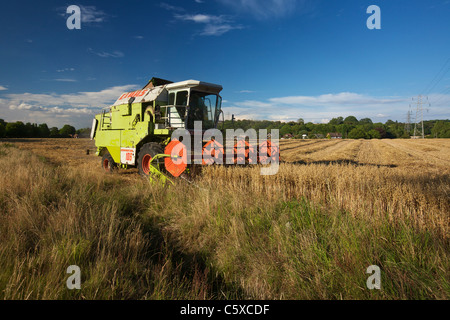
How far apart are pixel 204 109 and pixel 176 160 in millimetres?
2994

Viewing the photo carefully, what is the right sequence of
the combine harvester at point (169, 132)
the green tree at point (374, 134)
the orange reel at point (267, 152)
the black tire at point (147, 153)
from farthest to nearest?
the green tree at point (374, 134) < the black tire at point (147, 153) < the orange reel at point (267, 152) < the combine harvester at point (169, 132)

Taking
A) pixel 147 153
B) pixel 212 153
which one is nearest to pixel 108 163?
pixel 147 153

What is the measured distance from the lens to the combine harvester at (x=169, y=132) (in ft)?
23.0

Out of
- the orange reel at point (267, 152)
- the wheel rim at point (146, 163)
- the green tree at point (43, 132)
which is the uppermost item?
the green tree at point (43, 132)

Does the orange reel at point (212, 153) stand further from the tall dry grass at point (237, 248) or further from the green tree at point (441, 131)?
the green tree at point (441, 131)

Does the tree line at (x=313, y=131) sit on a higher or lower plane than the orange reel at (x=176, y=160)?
higher

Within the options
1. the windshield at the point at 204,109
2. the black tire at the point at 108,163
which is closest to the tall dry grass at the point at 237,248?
the windshield at the point at 204,109

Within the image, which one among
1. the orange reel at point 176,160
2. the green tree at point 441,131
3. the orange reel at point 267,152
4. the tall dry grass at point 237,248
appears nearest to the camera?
the tall dry grass at point 237,248

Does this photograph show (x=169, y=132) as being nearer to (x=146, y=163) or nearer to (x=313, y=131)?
(x=146, y=163)

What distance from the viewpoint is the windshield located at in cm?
855

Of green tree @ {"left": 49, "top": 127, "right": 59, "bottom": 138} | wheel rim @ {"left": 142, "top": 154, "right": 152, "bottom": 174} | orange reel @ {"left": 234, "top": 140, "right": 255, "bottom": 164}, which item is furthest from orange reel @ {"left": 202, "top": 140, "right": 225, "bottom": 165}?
green tree @ {"left": 49, "top": 127, "right": 59, "bottom": 138}

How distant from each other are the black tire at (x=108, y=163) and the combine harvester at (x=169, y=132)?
0.46m

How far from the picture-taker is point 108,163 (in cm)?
1152
